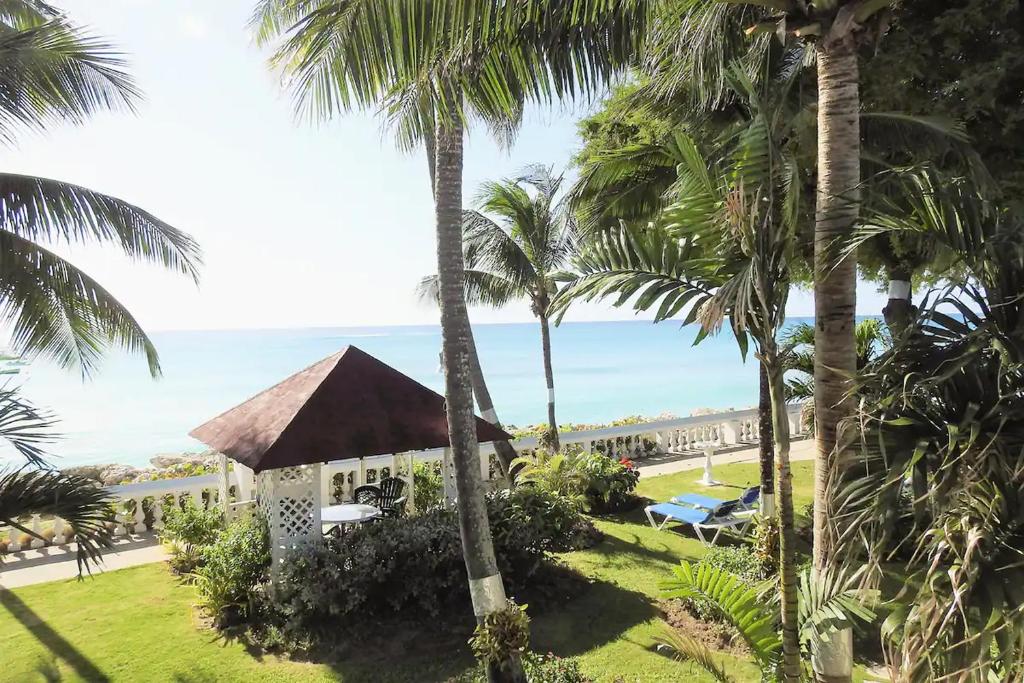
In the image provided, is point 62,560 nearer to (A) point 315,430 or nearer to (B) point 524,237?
(A) point 315,430

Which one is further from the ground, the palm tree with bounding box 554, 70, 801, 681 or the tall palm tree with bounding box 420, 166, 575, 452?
the tall palm tree with bounding box 420, 166, 575, 452

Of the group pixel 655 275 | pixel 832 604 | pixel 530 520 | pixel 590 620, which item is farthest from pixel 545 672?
pixel 655 275

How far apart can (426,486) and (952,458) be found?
8954 millimetres

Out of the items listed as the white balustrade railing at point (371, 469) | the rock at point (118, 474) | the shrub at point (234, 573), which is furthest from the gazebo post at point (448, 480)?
the rock at point (118, 474)

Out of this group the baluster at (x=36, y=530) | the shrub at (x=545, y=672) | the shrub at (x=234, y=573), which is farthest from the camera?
the baluster at (x=36, y=530)

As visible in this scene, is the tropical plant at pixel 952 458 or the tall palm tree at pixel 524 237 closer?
the tropical plant at pixel 952 458

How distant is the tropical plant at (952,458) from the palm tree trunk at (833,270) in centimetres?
25

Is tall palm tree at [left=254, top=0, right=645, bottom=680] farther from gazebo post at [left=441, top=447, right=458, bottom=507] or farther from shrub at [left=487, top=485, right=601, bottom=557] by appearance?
gazebo post at [left=441, top=447, right=458, bottom=507]

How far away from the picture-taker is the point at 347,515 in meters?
9.17

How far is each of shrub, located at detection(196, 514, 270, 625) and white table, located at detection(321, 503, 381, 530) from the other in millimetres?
Answer: 1303

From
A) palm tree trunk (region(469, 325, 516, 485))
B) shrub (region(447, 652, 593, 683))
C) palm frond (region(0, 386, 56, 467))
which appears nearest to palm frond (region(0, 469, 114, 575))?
palm frond (region(0, 386, 56, 467))

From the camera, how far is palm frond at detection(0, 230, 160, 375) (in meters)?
8.06

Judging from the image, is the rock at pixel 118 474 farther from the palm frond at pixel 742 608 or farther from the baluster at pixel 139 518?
the palm frond at pixel 742 608

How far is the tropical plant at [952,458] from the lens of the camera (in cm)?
245
